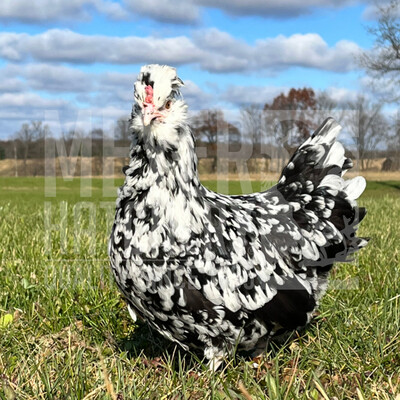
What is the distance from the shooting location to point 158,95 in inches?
109

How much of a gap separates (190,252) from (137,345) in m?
1.21

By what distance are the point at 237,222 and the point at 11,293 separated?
7.39ft

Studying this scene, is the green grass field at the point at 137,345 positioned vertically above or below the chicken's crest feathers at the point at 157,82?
below

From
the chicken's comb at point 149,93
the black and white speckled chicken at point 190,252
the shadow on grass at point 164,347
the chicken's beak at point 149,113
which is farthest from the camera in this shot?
the shadow on grass at point 164,347

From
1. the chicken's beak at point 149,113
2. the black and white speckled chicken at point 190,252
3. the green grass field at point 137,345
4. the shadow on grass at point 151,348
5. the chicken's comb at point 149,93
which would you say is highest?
the chicken's comb at point 149,93

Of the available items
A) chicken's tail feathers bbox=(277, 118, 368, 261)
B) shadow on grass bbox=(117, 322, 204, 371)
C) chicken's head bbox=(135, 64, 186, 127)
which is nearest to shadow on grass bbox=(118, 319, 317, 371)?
shadow on grass bbox=(117, 322, 204, 371)

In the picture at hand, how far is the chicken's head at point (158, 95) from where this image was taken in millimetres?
2766

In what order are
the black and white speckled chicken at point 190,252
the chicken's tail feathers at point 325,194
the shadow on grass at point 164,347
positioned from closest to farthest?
the black and white speckled chicken at point 190,252 < the shadow on grass at point 164,347 < the chicken's tail feathers at point 325,194

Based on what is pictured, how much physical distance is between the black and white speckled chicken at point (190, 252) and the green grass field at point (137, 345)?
0.25 m

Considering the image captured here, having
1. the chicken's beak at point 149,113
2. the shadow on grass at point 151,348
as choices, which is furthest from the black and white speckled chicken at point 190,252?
the shadow on grass at point 151,348

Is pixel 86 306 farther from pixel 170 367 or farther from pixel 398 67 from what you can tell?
pixel 398 67

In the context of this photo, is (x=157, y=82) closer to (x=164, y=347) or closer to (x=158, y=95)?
(x=158, y=95)

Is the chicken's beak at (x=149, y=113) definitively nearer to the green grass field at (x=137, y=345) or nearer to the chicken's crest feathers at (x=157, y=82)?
the chicken's crest feathers at (x=157, y=82)

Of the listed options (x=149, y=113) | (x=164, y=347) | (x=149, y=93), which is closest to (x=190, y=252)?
(x=149, y=113)
